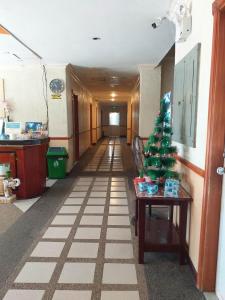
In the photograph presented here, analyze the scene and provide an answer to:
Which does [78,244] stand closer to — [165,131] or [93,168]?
[165,131]

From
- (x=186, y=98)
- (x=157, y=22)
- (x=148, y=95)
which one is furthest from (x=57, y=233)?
(x=148, y=95)

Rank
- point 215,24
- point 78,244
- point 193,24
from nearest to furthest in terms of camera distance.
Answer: point 215,24
point 193,24
point 78,244

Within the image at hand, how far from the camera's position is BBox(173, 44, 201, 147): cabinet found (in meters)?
1.87

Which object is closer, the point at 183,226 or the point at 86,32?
the point at 183,226

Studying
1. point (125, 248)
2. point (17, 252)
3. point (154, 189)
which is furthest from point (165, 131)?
point (17, 252)

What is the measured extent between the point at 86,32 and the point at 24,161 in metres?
2.18

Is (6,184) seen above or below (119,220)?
above

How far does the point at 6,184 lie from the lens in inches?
138

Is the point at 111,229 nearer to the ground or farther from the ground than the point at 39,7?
nearer to the ground

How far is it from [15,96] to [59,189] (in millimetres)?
2599

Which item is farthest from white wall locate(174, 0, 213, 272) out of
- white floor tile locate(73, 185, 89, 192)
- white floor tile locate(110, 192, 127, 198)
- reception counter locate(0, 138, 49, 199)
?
reception counter locate(0, 138, 49, 199)

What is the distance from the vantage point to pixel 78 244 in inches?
93.7

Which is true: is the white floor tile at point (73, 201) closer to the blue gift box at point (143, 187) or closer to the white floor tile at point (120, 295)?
the blue gift box at point (143, 187)

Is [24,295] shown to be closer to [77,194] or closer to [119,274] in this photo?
[119,274]
